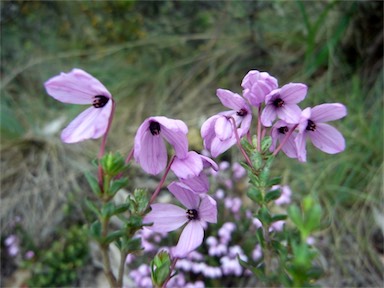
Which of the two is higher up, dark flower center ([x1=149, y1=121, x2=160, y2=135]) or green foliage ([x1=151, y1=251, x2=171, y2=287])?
dark flower center ([x1=149, y1=121, x2=160, y2=135])

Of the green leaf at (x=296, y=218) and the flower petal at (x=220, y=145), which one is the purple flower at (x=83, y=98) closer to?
the flower petal at (x=220, y=145)

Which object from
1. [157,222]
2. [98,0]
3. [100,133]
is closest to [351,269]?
[157,222]

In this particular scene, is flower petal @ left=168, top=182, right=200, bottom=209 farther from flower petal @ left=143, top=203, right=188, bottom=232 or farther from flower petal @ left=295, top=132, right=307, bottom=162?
flower petal @ left=295, top=132, right=307, bottom=162

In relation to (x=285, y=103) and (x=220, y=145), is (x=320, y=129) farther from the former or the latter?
(x=220, y=145)

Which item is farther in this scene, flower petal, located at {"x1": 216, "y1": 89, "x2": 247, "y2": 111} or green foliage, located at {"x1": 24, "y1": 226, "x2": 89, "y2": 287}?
green foliage, located at {"x1": 24, "y1": 226, "x2": 89, "y2": 287}

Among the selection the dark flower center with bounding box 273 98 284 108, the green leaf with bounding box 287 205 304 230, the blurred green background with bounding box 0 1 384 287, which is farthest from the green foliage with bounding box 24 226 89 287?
the green leaf with bounding box 287 205 304 230

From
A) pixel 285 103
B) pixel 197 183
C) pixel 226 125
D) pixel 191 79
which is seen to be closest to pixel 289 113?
pixel 285 103

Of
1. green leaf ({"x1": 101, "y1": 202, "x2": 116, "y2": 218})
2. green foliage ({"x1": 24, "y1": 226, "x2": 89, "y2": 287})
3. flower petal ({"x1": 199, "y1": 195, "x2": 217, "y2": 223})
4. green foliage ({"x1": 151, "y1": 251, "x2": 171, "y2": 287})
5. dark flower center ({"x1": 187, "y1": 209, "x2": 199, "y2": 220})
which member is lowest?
green foliage ({"x1": 24, "y1": 226, "x2": 89, "y2": 287})

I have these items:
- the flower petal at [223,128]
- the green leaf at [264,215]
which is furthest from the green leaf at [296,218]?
the flower petal at [223,128]

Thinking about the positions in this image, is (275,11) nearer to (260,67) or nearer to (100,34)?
(260,67)
